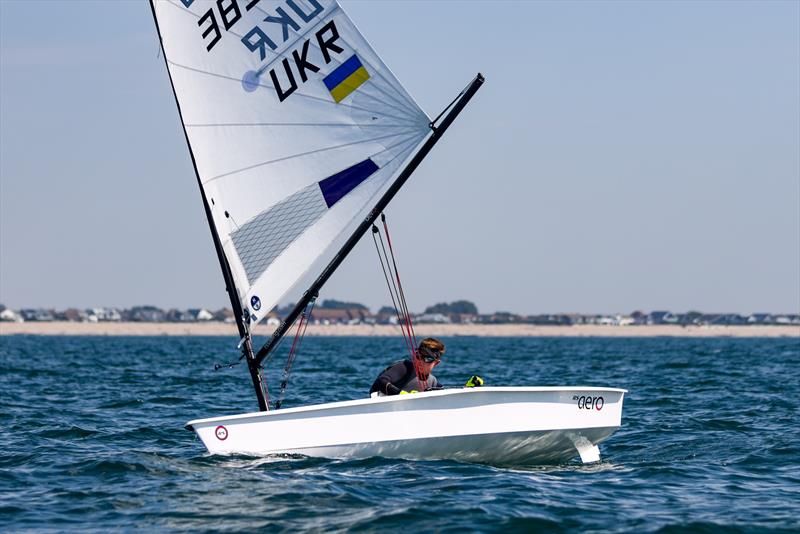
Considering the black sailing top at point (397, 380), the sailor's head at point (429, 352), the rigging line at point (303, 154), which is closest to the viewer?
the black sailing top at point (397, 380)

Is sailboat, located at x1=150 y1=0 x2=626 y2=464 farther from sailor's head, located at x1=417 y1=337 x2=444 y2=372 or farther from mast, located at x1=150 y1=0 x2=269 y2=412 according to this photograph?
sailor's head, located at x1=417 y1=337 x2=444 y2=372

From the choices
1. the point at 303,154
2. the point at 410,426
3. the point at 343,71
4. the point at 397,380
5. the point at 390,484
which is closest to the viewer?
the point at 390,484

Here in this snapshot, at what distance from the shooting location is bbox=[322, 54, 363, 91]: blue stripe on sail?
13.7 metres

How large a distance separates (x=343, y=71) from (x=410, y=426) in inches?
176

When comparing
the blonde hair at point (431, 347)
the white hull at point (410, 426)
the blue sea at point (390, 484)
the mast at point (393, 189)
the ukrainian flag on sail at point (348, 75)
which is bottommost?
the blue sea at point (390, 484)

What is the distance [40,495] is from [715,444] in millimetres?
9406

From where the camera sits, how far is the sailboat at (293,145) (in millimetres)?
13508

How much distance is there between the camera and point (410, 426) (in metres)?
12.9

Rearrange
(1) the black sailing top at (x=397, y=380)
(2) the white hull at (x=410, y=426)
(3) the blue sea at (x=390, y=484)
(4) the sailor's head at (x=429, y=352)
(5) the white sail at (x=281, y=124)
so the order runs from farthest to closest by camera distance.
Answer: (4) the sailor's head at (x=429, y=352) < (5) the white sail at (x=281, y=124) < (1) the black sailing top at (x=397, y=380) < (2) the white hull at (x=410, y=426) < (3) the blue sea at (x=390, y=484)

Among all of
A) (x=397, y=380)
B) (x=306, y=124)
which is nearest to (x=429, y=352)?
(x=397, y=380)

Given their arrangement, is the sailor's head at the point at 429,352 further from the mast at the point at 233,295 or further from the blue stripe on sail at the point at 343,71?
the blue stripe on sail at the point at 343,71

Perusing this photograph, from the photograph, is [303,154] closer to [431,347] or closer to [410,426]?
[431,347]

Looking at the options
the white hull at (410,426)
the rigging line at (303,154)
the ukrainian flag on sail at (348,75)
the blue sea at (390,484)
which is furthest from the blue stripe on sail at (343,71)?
the blue sea at (390,484)

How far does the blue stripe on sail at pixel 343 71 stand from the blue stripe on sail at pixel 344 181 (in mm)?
1069
